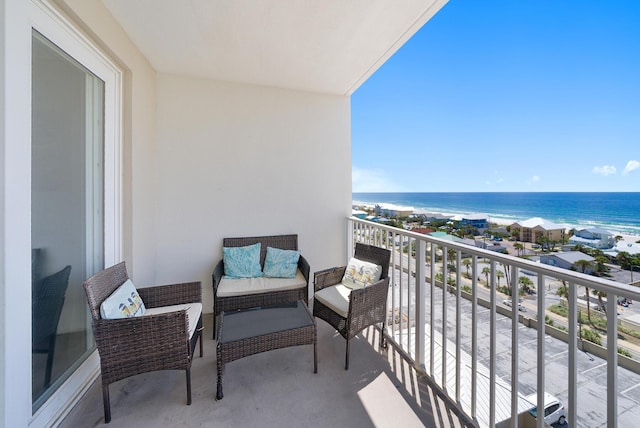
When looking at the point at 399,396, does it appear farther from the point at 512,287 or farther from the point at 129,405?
the point at 129,405

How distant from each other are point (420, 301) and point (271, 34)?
2601 mm

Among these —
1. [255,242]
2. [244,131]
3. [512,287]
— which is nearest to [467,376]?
[512,287]

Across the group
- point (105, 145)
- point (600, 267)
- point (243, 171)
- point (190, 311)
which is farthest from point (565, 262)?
point (105, 145)

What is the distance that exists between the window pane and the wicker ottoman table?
1.00 m

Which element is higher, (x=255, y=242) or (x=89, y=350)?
(x=255, y=242)

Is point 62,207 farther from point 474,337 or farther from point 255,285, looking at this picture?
point 474,337

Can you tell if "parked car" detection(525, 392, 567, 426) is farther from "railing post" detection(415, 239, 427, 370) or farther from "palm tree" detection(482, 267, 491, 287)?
"palm tree" detection(482, 267, 491, 287)

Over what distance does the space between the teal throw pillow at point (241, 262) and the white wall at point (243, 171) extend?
282 mm

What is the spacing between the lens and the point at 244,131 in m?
3.29

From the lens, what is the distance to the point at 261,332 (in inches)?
75.9

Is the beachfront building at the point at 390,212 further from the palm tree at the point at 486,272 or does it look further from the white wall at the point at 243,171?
the palm tree at the point at 486,272

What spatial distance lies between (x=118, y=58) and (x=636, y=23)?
44.1ft

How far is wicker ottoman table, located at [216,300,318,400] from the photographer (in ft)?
5.93

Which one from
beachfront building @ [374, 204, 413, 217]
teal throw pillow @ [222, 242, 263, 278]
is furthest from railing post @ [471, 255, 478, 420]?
beachfront building @ [374, 204, 413, 217]
